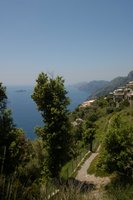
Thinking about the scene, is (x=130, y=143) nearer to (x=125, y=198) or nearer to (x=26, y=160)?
(x=26, y=160)

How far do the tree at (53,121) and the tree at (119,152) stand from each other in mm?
3716

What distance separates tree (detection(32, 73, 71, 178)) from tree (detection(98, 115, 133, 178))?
3.72 metres

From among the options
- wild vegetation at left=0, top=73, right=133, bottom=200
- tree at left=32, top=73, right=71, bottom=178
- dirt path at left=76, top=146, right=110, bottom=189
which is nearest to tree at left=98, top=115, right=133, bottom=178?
wild vegetation at left=0, top=73, right=133, bottom=200

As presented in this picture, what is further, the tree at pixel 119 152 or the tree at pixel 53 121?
the tree at pixel 53 121

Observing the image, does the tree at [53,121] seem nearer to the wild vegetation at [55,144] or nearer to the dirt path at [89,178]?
the wild vegetation at [55,144]

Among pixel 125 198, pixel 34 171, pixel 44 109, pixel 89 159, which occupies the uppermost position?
pixel 44 109

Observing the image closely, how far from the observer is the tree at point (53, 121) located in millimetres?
26528

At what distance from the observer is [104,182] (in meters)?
26.3

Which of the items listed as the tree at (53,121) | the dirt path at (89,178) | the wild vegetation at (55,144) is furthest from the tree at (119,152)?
the tree at (53,121)

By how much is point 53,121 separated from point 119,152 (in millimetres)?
6022

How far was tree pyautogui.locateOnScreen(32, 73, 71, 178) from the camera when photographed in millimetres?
26528

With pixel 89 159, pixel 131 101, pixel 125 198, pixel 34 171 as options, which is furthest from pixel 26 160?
pixel 131 101

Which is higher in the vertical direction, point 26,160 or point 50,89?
point 50,89

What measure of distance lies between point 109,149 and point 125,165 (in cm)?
174
